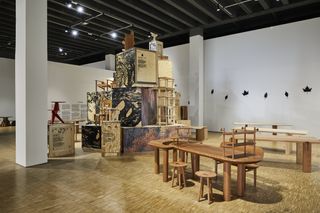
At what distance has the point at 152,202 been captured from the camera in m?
3.13

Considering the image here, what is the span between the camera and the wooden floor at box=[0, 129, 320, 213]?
2979 mm

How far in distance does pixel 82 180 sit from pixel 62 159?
1882 millimetres

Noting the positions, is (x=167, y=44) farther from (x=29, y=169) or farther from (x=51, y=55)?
(x=29, y=169)

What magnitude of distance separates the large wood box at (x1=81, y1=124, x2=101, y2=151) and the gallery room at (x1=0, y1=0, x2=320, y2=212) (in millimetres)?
29

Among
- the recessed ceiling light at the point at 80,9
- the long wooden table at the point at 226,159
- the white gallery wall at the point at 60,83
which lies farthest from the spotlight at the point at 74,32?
the long wooden table at the point at 226,159

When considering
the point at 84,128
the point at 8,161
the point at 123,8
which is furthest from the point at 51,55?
the point at 8,161

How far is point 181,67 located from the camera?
11.6 m

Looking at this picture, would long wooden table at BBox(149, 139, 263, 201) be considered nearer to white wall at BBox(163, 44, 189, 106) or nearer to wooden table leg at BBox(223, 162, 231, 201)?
wooden table leg at BBox(223, 162, 231, 201)

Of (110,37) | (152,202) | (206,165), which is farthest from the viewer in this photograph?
(110,37)

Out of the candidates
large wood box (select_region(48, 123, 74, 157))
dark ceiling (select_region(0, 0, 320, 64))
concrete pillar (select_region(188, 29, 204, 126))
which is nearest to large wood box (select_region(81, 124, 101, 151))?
large wood box (select_region(48, 123, 74, 157))

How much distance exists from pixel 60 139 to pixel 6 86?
7.27 meters

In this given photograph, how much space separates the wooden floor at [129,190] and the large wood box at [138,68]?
8.16ft

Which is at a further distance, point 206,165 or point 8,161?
point 8,161

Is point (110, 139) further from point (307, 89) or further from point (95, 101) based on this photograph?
point (307, 89)
